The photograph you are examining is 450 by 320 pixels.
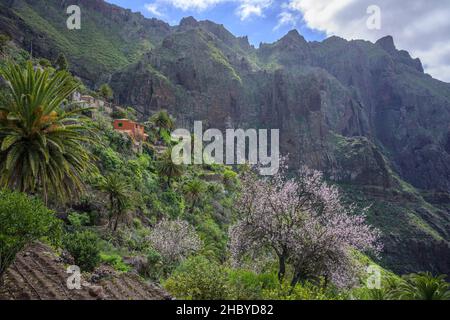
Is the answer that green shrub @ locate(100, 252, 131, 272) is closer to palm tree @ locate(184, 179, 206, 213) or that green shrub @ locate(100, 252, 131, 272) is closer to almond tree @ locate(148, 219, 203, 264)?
almond tree @ locate(148, 219, 203, 264)

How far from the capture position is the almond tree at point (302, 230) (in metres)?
17.5

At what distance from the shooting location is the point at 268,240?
18.5m

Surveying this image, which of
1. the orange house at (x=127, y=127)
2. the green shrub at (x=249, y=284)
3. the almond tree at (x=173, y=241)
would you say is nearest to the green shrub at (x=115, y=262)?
the green shrub at (x=249, y=284)

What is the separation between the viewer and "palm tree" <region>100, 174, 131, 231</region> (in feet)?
119

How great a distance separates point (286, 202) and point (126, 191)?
2240cm

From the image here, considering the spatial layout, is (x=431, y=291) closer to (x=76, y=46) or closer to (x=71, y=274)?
(x=71, y=274)

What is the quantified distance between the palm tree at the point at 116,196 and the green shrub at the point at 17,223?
24.0 meters

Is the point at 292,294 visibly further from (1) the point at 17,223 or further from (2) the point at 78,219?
(2) the point at 78,219

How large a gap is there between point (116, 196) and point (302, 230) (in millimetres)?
23399

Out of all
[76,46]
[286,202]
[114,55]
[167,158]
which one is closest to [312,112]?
[114,55]

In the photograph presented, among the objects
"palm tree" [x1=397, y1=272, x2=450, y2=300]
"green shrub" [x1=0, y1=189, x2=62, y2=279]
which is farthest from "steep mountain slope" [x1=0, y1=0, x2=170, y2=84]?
"palm tree" [x1=397, y1=272, x2=450, y2=300]

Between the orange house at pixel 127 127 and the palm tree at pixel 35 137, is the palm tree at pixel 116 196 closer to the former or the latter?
the palm tree at pixel 35 137

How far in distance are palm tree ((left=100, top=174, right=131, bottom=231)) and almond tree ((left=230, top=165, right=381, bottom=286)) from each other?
18.9m

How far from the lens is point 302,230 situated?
17938 millimetres
